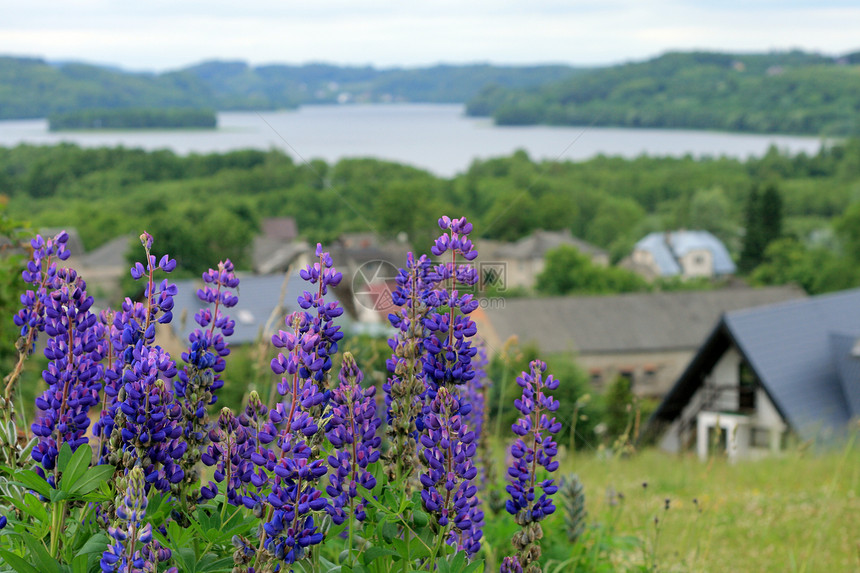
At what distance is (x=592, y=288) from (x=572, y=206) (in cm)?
3356

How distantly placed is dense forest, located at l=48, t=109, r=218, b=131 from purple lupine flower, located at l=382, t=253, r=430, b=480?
8997 cm

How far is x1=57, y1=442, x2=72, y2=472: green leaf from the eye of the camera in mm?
1894

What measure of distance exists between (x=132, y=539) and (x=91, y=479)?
0.31 m

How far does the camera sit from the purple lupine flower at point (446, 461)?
79.7 inches

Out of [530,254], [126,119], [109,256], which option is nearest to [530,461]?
[530,254]

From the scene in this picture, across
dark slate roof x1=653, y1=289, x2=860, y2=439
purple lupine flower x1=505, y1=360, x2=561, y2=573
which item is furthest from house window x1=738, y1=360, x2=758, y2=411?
purple lupine flower x1=505, y1=360, x2=561, y2=573

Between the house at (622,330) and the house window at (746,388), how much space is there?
3231 centimetres

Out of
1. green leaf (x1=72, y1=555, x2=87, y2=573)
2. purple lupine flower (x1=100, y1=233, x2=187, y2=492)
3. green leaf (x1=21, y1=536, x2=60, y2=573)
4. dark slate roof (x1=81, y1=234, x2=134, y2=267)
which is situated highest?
purple lupine flower (x1=100, y1=233, x2=187, y2=492)

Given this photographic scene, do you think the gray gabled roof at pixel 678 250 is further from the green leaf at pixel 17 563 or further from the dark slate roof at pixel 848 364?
the green leaf at pixel 17 563

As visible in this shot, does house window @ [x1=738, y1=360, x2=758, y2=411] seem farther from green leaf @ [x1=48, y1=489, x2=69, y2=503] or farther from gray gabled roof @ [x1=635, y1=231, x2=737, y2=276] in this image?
gray gabled roof @ [x1=635, y1=231, x2=737, y2=276]

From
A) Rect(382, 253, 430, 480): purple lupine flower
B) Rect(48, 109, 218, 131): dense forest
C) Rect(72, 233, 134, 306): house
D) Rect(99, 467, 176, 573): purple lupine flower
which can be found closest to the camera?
Rect(99, 467, 176, 573): purple lupine flower

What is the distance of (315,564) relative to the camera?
6.35 feet

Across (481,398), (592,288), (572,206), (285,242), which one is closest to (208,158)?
(285,242)

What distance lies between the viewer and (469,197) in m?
108
